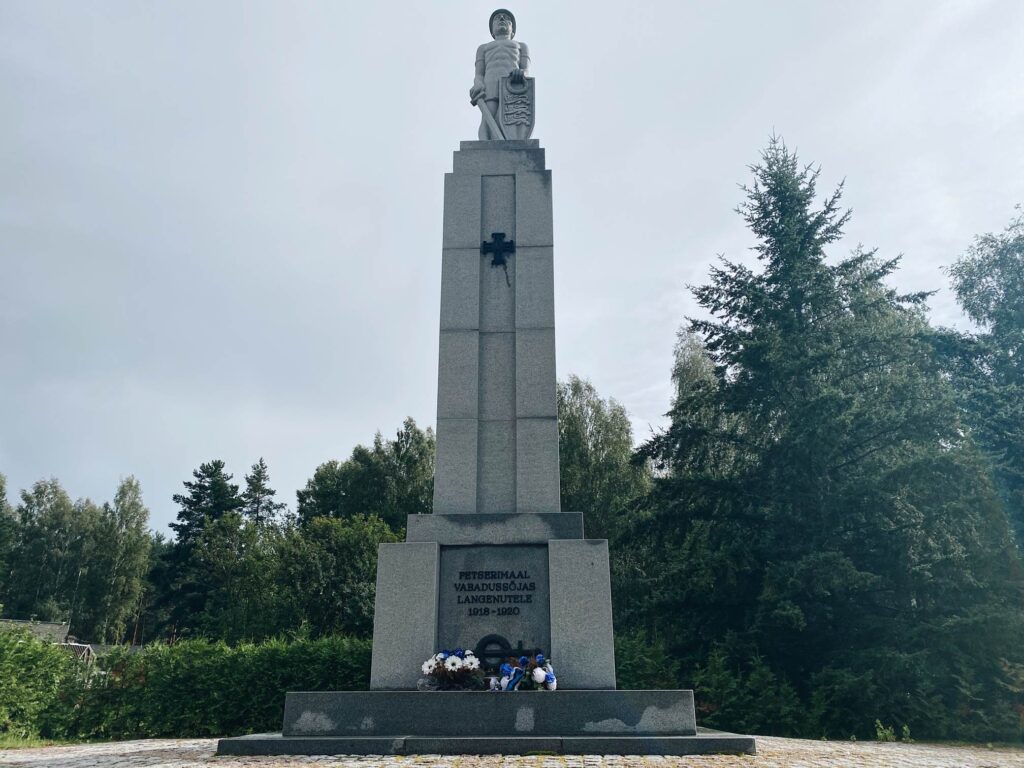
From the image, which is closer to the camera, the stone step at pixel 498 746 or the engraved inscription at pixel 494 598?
the stone step at pixel 498 746

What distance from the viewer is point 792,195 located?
63.8 ft

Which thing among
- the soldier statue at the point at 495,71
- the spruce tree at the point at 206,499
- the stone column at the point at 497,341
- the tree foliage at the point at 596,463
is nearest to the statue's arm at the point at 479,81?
the soldier statue at the point at 495,71

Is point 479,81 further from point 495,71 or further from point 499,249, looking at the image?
point 499,249

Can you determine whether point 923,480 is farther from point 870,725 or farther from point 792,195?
point 792,195

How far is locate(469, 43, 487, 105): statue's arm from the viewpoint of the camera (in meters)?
12.4

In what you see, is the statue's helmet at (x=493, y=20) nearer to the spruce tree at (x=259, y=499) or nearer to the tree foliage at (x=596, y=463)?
the tree foliage at (x=596, y=463)

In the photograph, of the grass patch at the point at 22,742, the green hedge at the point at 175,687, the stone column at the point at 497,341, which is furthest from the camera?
the green hedge at the point at 175,687

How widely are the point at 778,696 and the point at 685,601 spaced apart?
331cm

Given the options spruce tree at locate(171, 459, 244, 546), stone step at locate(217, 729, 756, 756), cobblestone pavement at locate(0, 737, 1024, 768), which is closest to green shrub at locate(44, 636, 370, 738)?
cobblestone pavement at locate(0, 737, 1024, 768)

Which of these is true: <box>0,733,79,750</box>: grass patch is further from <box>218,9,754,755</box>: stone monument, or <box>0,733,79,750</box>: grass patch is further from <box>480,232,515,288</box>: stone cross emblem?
<box>480,232,515,288</box>: stone cross emblem

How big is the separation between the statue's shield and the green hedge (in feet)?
30.5

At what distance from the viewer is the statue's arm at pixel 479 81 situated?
12383 mm

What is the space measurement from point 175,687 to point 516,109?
11.5m

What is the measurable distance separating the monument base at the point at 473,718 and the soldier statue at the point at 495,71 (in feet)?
28.4
